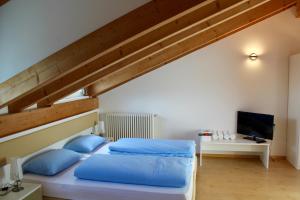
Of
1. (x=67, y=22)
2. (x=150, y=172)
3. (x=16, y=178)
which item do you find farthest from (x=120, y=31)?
(x=16, y=178)

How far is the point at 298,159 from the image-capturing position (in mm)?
4109

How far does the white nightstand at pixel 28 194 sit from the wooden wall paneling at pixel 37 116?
63 cm

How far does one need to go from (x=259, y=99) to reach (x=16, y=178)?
4.11 metres

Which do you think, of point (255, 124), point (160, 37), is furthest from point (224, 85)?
point (160, 37)

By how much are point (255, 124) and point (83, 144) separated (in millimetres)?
3004

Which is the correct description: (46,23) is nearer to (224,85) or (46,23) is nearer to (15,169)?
(15,169)

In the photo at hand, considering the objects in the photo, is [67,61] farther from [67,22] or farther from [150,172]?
[150,172]

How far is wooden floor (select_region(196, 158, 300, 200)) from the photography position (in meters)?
3.34

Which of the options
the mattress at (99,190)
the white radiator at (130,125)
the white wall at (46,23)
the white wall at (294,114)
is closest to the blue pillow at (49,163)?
the mattress at (99,190)

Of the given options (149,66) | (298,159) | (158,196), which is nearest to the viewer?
(158,196)

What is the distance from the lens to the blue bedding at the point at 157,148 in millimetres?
3363

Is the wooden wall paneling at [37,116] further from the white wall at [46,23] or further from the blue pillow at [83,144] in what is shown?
the white wall at [46,23]

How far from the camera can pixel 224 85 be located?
4691mm

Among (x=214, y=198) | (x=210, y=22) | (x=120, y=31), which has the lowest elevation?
(x=214, y=198)
